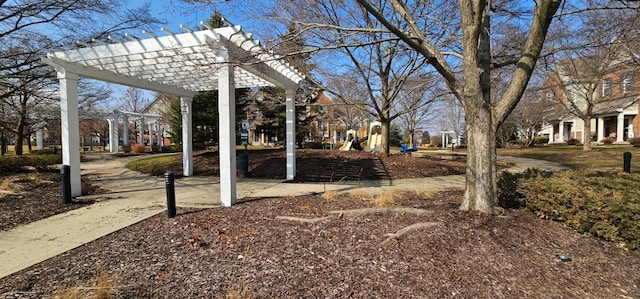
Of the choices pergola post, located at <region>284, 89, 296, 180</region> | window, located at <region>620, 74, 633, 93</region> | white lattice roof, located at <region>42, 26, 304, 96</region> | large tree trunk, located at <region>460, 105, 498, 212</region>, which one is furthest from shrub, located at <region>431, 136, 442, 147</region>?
large tree trunk, located at <region>460, 105, 498, 212</region>

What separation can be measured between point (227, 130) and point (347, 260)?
3.63m

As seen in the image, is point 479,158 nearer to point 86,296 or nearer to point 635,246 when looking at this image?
point 635,246

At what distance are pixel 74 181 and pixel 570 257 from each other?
9.57 meters

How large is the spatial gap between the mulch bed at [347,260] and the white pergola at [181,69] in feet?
6.58

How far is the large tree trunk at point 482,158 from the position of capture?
4.58 meters

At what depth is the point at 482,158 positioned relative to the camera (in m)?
4.63

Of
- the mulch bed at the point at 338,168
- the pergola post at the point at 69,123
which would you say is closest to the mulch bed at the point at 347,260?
the pergola post at the point at 69,123

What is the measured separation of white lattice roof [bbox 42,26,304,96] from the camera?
5.60 m

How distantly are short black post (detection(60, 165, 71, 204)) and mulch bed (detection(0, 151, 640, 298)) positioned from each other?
2.80m

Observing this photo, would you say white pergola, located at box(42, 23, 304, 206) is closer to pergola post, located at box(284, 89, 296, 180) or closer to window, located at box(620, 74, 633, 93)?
pergola post, located at box(284, 89, 296, 180)

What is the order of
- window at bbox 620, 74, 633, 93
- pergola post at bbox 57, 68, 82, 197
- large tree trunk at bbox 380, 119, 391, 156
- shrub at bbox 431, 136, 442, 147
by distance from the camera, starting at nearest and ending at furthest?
pergola post at bbox 57, 68, 82, 197 < large tree trunk at bbox 380, 119, 391, 156 < window at bbox 620, 74, 633, 93 < shrub at bbox 431, 136, 442, 147

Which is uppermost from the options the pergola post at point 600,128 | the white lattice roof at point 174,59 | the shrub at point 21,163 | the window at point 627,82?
the window at point 627,82

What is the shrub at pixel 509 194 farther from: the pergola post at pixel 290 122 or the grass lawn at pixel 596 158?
the grass lawn at pixel 596 158

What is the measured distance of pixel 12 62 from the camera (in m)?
9.77
